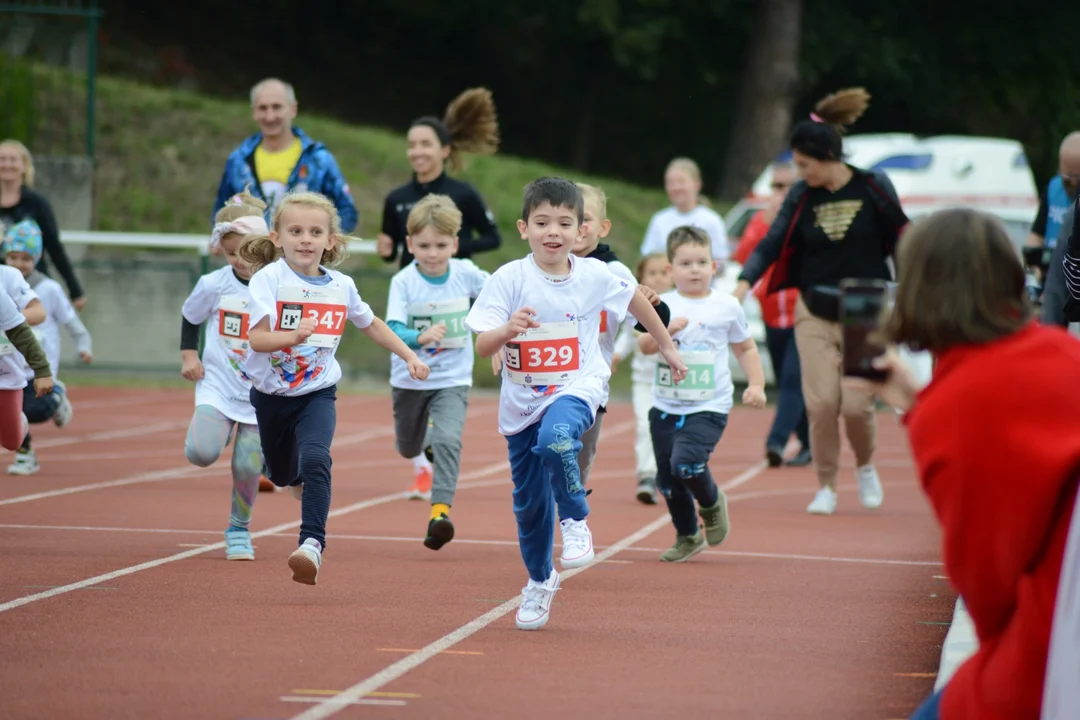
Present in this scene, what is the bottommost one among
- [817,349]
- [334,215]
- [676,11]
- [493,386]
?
[493,386]

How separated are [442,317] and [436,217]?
573 millimetres

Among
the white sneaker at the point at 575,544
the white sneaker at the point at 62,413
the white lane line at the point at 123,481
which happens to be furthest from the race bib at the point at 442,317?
the white sneaker at the point at 575,544

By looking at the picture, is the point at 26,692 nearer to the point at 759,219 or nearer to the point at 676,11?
the point at 759,219

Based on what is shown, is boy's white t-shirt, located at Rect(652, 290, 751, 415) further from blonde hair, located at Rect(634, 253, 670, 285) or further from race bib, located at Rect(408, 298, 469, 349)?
blonde hair, located at Rect(634, 253, 670, 285)

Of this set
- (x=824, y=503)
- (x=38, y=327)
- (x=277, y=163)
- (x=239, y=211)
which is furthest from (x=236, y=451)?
(x=38, y=327)

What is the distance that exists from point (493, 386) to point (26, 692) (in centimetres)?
1542

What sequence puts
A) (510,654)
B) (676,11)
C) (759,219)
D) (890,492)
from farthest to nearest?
(676,11) < (759,219) < (890,492) < (510,654)

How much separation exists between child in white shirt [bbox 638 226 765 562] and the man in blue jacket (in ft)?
8.63

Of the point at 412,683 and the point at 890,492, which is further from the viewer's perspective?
the point at 890,492

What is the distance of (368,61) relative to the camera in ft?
125

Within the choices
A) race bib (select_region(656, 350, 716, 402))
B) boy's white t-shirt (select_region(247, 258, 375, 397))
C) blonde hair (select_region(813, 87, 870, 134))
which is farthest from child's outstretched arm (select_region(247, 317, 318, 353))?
blonde hair (select_region(813, 87, 870, 134))

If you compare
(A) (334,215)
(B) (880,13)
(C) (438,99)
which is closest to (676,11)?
(B) (880,13)

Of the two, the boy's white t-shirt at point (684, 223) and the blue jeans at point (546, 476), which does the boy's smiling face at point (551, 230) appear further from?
the boy's white t-shirt at point (684, 223)

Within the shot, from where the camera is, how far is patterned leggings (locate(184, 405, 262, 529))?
831 centimetres
